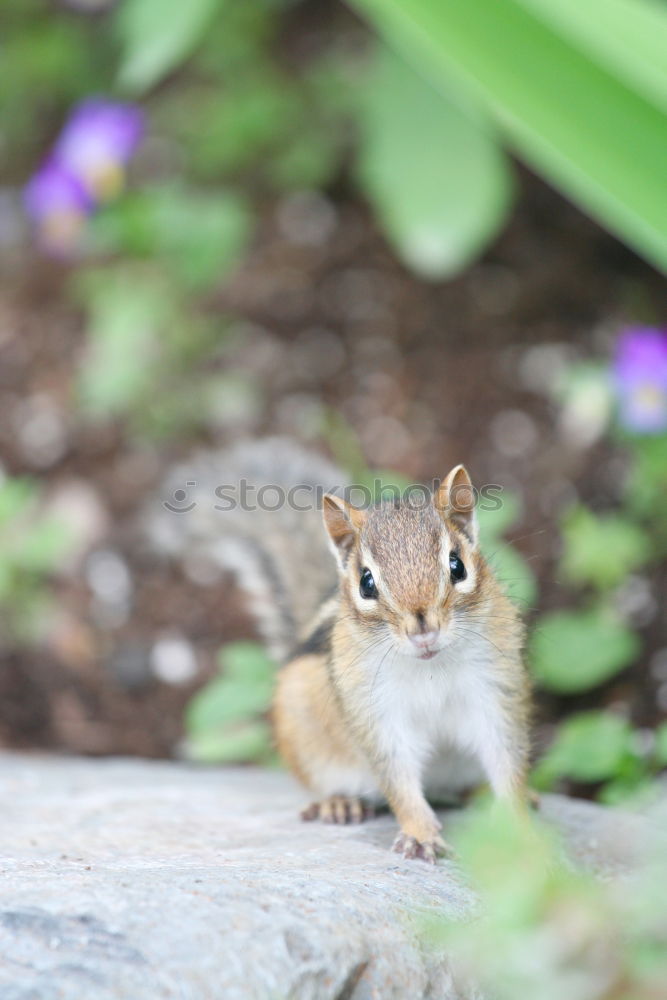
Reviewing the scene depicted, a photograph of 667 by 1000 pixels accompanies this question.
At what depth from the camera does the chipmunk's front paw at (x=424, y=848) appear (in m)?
2.03

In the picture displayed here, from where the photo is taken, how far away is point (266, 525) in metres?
2.93

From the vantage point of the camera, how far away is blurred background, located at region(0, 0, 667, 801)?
3197mm

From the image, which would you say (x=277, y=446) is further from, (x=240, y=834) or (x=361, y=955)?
(x=361, y=955)

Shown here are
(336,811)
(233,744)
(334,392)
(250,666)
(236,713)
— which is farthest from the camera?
(334,392)

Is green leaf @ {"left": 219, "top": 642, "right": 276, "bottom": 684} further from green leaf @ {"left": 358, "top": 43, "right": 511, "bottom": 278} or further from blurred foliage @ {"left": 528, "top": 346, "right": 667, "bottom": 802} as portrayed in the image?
green leaf @ {"left": 358, "top": 43, "right": 511, "bottom": 278}

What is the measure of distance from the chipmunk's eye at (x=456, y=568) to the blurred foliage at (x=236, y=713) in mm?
771

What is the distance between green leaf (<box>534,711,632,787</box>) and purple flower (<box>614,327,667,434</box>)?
1088 mm

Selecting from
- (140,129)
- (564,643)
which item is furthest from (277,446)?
(140,129)

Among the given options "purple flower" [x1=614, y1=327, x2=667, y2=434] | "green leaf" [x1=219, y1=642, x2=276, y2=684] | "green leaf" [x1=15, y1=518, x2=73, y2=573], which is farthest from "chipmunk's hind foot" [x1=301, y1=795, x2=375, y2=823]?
"purple flower" [x1=614, y1=327, x2=667, y2=434]

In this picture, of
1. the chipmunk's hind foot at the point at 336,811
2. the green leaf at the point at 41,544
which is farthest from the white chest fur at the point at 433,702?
the green leaf at the point at 41,544

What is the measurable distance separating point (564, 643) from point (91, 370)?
2004mm

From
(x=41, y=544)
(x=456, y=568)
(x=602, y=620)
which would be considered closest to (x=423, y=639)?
(x=456, y=568)

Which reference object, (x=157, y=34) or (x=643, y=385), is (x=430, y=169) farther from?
(x=157, y=34)

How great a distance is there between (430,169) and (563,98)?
1950mm
